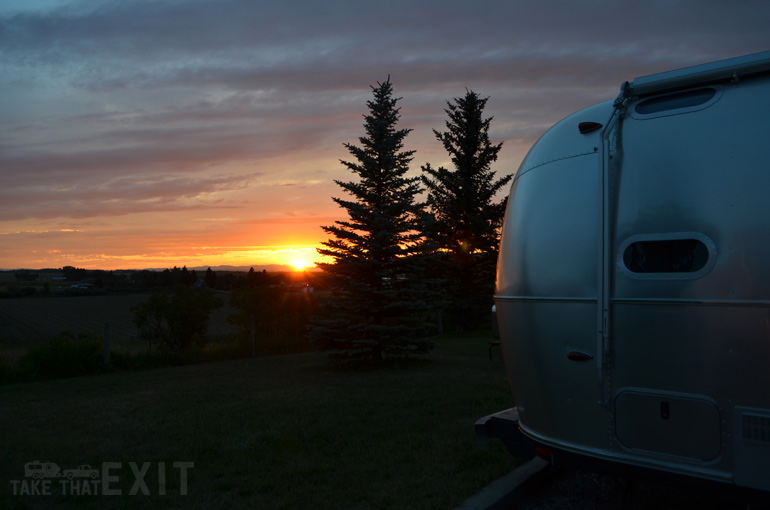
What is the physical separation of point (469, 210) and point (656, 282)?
73.7ft

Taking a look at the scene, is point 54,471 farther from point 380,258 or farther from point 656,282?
point 380,258

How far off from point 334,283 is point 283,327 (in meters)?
5.70

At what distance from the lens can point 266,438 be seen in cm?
652

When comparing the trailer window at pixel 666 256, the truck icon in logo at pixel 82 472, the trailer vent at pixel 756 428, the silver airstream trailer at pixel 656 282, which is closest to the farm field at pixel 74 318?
the truck icon in logo at pixel 82 472

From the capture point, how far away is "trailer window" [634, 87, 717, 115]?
11.2 feet

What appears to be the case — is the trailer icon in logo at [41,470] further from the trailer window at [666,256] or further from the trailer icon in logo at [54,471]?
the trailer window at [666,256]

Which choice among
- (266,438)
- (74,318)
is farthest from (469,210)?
(74,318)

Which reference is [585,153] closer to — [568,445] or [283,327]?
[568,445]

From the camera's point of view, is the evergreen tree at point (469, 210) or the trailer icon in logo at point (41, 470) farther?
the evergreen tree at point (469, 210)

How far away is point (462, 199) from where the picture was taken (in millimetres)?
25469

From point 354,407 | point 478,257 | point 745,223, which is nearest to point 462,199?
point 478,257

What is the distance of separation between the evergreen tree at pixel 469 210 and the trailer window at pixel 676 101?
21.0m

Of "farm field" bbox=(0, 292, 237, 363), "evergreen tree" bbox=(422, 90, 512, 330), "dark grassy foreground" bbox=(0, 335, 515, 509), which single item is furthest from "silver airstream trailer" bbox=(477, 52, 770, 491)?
"evergreen tree" bbox=(422, 90, 512, 330)

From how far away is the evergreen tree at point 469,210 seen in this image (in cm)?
2498
